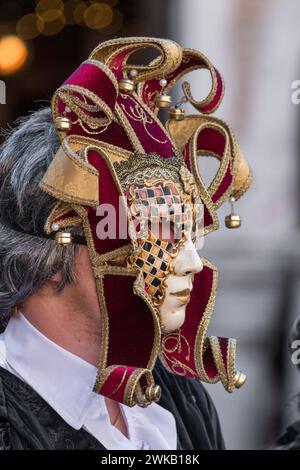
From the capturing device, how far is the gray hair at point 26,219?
64.2 inches

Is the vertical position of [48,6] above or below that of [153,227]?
above

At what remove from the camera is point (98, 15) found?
3514 mm

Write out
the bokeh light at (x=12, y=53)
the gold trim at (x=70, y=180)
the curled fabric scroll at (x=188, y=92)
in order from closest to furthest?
the gold trim at (x=70, y=180) < the curled fabric scroll at (x=188, y=92) < the bokeh light at (x=12, y=53)

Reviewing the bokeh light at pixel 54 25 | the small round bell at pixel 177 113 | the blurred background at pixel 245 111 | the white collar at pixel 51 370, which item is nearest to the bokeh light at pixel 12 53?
the blurred background at pixel 245 111

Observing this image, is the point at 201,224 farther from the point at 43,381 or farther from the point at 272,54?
the point at 272,54

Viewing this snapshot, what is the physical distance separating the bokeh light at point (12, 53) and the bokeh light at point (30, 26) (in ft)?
0.10

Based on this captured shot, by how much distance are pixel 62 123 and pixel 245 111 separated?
1.99 m

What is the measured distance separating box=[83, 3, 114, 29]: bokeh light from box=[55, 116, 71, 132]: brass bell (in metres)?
2.00

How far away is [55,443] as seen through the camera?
5.39 ft

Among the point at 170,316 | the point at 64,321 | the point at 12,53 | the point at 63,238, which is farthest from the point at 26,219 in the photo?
the point at 12,53

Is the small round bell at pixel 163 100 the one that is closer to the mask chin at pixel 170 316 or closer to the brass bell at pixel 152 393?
the mask chin at pixel 170 316

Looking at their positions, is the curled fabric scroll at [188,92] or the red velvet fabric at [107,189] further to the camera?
the curled fabric scroll at [188,92]

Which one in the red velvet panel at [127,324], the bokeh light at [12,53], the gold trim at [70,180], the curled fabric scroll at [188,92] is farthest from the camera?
the bokeh light at [12,53]

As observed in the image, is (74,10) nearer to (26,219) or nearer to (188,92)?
(188,92)
